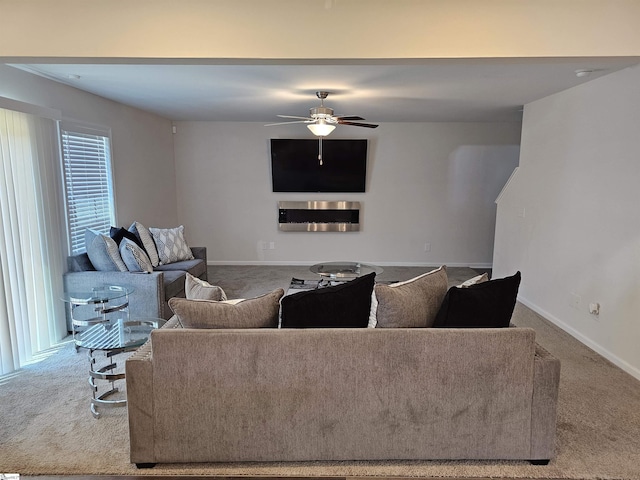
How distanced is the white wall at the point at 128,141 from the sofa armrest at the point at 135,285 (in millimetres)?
1285

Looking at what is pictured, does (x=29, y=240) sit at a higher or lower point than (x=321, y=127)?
lower

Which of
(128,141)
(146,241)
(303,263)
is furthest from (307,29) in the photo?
(303,263)

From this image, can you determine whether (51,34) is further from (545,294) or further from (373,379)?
(545,294)

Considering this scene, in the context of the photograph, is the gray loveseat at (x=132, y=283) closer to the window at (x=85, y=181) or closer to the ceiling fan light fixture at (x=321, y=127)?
the window at (x=85, y=181)

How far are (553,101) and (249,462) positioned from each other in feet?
14.2

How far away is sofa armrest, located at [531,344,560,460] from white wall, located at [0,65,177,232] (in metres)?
4.07

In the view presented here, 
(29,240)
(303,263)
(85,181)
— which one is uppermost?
(85,181)

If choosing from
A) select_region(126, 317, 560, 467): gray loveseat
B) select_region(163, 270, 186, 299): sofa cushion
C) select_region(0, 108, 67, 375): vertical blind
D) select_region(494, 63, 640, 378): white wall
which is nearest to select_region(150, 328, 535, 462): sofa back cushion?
select_region(126, 317, 560, 467): gray loveseat

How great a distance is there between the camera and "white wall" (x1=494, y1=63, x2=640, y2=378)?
321cm

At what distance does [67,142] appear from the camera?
13.0 feet

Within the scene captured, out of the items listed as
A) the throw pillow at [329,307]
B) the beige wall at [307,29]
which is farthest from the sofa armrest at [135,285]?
the throw pillow at [329,307]

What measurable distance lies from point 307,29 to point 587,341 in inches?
137

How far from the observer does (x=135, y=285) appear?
391cm

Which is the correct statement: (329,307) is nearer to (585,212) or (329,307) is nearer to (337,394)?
(337,394)
